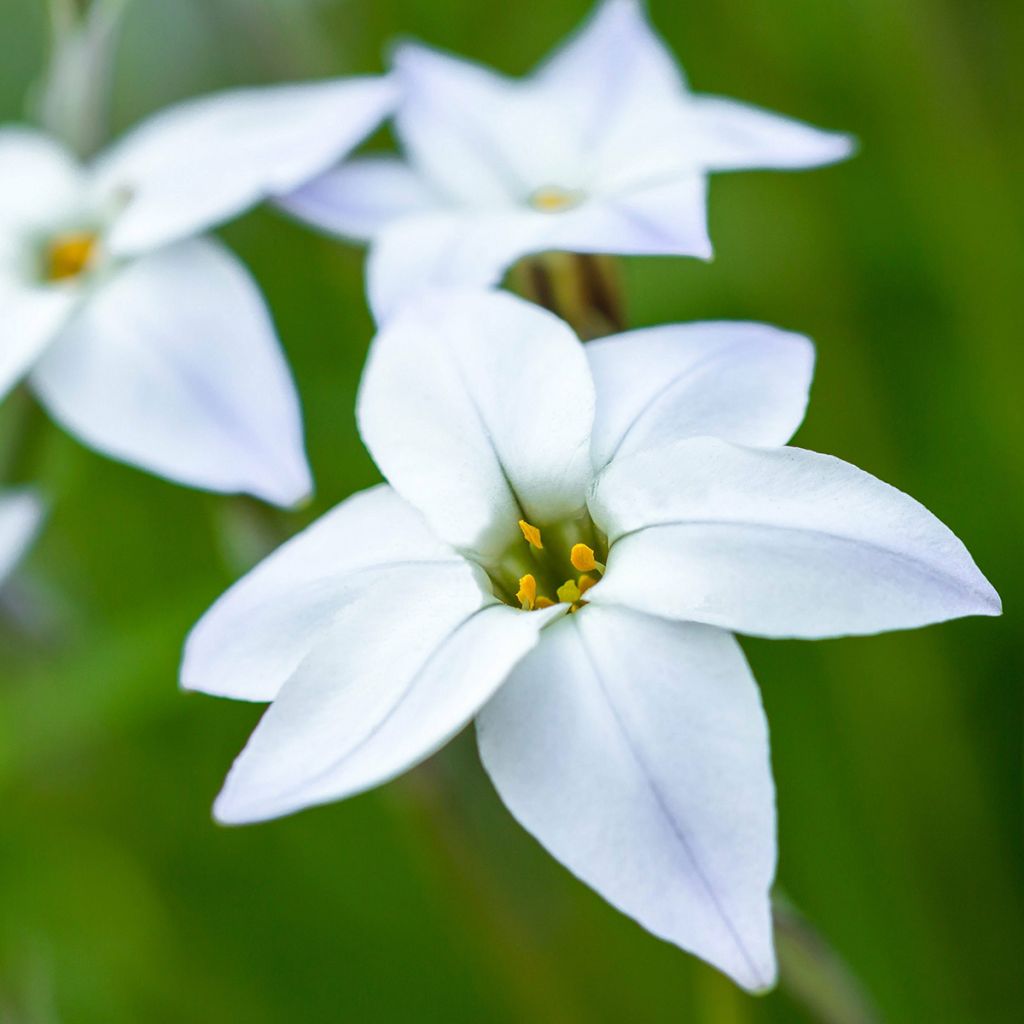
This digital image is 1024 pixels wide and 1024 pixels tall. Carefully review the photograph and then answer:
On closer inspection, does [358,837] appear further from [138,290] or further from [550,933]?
[138,290]

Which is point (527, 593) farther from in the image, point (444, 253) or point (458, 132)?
point (458, 132)

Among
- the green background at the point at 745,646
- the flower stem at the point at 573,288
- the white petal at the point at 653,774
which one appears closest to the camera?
the white petal at the point at 653,774

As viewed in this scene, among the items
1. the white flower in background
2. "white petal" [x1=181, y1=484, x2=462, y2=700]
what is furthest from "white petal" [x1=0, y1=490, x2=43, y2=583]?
"white petal" [x1=181, y1=484, x2=462, y2=700]

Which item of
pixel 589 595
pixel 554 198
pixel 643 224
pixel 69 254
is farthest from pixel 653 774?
pixel 69 254

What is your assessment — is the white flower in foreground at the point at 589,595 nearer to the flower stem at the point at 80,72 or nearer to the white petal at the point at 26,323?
the white petal at the point at 26,323

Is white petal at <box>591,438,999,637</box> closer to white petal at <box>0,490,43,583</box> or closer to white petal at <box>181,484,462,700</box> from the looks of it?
white petal at <box>181,484,462,700</box>

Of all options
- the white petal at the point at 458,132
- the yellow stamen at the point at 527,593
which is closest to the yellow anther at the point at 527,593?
the yellow stamen at the point at 527,593
